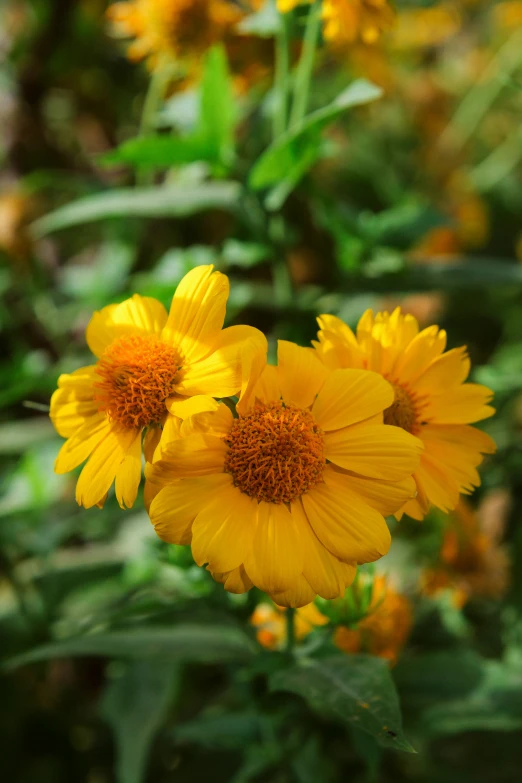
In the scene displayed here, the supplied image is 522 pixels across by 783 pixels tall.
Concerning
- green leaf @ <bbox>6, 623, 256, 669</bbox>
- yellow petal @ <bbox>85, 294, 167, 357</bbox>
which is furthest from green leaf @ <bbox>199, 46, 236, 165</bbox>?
green leaf @ <bbox>6, 623, 256, 669</bbox>

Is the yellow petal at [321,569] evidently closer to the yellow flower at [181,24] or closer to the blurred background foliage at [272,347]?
the blurred background foliage at [272,347]

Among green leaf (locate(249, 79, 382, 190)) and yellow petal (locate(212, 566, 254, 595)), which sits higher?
green leaf (locate(249, 79, 382, 190))

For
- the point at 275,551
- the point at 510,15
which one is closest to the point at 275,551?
the point at 275,551

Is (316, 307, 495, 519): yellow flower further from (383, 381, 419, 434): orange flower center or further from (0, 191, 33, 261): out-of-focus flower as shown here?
(0, 191, 33, 261): out-of-focus flower

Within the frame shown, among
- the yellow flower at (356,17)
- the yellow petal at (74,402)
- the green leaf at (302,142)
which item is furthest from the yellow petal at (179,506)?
the yellow flower at (356,17)

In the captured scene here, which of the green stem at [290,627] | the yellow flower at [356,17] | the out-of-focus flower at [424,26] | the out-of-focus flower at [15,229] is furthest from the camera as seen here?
the out-of-focus flower at [424,26]

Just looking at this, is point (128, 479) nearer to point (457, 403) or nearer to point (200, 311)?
point (200, 311)
